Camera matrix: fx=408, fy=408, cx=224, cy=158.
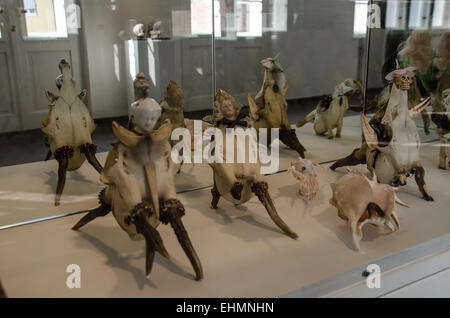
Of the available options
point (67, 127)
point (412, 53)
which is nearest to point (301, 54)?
point (412, 53)

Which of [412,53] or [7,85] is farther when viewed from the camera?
[412,53]

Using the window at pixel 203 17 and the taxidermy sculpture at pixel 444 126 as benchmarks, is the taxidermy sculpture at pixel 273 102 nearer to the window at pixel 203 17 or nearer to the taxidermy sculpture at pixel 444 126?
the window at pixel 203 17

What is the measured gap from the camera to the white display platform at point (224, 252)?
923 mm

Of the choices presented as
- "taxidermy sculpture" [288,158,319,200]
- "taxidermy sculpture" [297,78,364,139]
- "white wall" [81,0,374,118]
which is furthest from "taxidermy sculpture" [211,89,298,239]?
"taxidermy sculpture" [297,78,364,139]

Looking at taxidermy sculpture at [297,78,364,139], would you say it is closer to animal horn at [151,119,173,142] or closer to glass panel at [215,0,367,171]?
glass panel at [215,0,367,171]

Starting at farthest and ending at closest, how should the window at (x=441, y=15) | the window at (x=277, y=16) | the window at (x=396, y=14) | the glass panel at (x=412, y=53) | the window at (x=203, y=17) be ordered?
the window at (x=441, y=15)
the window at (x=396, y=14)
the glass panel at (x=412, y=53)
the window at (x=277, y=16)
the window at (x=203, y=17)

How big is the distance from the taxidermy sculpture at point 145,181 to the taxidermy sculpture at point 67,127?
1.38 feet

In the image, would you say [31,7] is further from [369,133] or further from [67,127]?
[369,133]

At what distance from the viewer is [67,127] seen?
1.32 meters

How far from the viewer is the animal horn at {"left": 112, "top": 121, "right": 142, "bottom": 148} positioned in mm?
905

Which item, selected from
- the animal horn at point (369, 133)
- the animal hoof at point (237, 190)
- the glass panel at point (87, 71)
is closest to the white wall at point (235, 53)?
the glass panel at point (87, 71)

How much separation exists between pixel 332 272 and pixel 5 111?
115 cm

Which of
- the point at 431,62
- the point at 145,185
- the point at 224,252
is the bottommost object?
the point at 224,252

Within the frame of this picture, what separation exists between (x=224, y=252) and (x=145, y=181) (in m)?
0.30
